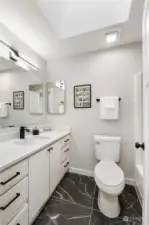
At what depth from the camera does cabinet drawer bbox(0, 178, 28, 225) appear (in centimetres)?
87

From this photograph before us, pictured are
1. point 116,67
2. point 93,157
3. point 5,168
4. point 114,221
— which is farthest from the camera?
point 93,157

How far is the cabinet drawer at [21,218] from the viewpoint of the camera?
975 millimetres

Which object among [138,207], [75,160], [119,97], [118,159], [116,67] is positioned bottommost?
[138,207]

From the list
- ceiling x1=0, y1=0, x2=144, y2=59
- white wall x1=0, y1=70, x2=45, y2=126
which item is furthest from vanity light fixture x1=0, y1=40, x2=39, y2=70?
ceiling x1=0, y1=0, x2=144, y2=59

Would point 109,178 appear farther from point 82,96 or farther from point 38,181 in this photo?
point 82,96

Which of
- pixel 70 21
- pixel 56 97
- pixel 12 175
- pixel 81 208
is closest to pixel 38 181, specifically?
pixel 12 175

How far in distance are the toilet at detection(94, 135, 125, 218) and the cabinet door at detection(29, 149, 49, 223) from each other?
61cm

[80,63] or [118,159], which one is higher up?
[80,63]

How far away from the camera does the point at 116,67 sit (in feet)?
6.78

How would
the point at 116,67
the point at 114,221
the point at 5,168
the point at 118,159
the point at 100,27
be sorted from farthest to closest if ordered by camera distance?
the point at 116,67
the point at 118,159
the point at 100,27
the point at 114,221
the point at 5,168

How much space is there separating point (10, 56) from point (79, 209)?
7.16 ft

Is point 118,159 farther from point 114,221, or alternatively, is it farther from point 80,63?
point 80,63

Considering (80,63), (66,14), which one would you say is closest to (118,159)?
(80,63)

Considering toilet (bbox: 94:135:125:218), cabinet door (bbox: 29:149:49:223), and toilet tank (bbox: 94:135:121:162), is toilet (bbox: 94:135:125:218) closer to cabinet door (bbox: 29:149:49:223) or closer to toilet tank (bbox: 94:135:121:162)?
toilet tank (bbox: 94:135:121:162)
